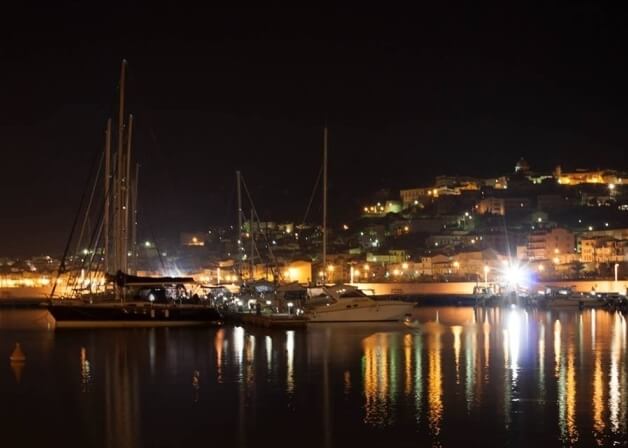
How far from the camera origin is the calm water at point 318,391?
1753 centimetres

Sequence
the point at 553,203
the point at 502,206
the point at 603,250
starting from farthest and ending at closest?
the point at 553,203 → the point at 502,206 → the point at 603,250

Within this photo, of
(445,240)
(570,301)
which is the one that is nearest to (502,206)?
(445,240)

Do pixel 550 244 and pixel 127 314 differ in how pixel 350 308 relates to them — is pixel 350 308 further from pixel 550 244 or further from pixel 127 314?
pixel 550 244

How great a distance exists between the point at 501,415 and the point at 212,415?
575 centimetres

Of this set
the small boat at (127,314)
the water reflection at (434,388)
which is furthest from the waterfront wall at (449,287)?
→ the water reflection at (434,388)

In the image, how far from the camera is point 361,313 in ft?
147

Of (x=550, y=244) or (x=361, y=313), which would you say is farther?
(x=550, y=244)

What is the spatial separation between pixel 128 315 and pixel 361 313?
418 inches

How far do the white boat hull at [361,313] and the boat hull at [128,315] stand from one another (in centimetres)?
500

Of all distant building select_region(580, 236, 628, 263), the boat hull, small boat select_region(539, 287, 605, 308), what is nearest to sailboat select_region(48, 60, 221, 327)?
the boat hull

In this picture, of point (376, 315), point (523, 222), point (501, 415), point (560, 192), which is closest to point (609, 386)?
point (501, 415)

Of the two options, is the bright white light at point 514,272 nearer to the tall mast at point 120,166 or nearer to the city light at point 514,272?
the city light at point 514,272

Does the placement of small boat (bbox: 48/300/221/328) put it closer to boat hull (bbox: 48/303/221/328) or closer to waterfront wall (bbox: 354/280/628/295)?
boat hull (bbox: 48/303/221/328)

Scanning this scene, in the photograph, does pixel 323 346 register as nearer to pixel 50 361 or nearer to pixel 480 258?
pixel 50 361
